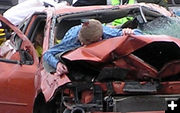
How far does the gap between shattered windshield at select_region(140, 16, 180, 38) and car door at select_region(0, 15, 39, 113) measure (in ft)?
4.70

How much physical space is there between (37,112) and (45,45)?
2.66ft

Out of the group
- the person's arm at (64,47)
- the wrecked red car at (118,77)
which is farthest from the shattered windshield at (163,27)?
the person's arm at (64,47)

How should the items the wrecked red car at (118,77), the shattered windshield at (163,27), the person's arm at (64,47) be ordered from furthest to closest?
the shattered windshield at (163,27)
the person's arm at (64,47)
the wrecked red car at (118,77)

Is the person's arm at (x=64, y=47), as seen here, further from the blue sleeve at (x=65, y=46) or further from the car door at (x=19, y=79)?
the car door at (x=19, y=79)

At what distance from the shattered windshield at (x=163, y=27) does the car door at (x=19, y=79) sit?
143 cm

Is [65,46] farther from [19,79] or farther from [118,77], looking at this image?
[19,79]

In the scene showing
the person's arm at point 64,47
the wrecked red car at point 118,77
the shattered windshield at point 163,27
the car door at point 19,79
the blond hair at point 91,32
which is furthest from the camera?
the car door at point 19,79

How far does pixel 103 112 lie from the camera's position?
14.8ft

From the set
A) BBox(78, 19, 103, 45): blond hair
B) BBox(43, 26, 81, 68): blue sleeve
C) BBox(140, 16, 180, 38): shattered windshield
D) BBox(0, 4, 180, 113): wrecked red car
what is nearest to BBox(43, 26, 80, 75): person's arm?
BBox(43, 26, 81, 68): blue sleeve

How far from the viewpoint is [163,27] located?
216 inches

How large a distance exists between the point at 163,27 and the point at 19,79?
1.87 m

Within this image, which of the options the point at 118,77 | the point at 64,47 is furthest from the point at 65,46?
the point at 118,77

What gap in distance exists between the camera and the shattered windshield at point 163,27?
5.37 metres

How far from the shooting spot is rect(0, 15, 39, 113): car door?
6.11 m
